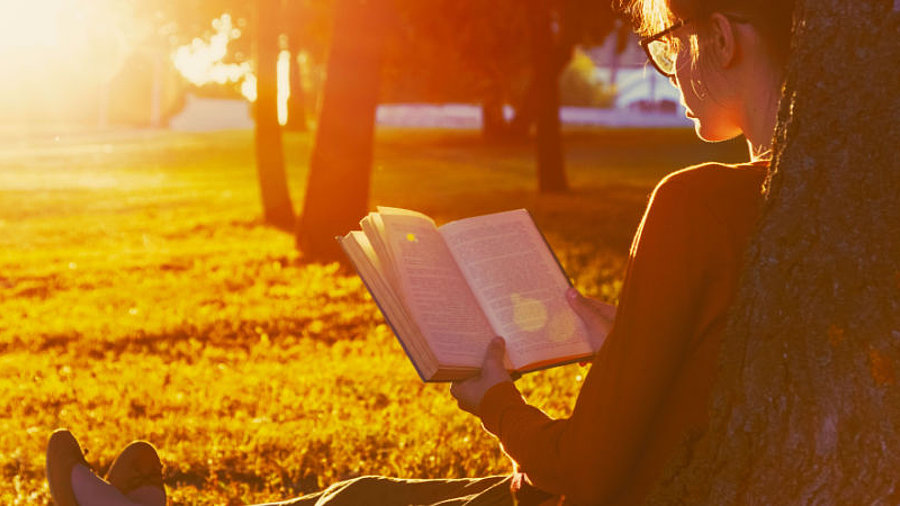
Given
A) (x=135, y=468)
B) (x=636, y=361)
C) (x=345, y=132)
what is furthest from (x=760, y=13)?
(x=345, y=132)

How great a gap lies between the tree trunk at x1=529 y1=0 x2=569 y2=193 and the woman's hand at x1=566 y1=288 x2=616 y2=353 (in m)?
17.4

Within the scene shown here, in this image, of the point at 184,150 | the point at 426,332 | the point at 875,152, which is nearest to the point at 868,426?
the point at 875,152

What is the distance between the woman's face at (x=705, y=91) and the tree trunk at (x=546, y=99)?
58.6 ft

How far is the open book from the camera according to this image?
2620 millimetres

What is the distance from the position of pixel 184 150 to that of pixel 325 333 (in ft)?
104

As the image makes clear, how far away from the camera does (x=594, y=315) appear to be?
2.89 meters

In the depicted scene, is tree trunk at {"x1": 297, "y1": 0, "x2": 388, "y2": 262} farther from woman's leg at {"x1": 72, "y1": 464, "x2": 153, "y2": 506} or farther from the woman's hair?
the woman's hair

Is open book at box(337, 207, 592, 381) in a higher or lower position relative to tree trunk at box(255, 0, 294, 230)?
higher

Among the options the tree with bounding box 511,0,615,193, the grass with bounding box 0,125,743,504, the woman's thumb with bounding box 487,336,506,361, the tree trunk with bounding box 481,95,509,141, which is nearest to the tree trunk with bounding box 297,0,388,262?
the grass with bounding box 0,125,743,504

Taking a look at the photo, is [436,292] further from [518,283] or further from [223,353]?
[223,353]

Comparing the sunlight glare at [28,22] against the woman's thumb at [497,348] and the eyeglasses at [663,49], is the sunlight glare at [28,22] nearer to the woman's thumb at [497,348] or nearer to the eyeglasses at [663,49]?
the woman's thumb at [497,348]

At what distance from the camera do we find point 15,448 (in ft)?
18.3

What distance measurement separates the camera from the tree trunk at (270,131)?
1638 cm

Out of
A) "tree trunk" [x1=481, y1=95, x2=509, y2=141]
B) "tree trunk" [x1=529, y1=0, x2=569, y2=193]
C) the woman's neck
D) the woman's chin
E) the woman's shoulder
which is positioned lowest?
"tree trunk" [x1=481, y1=95, x2=509, y2=141]
